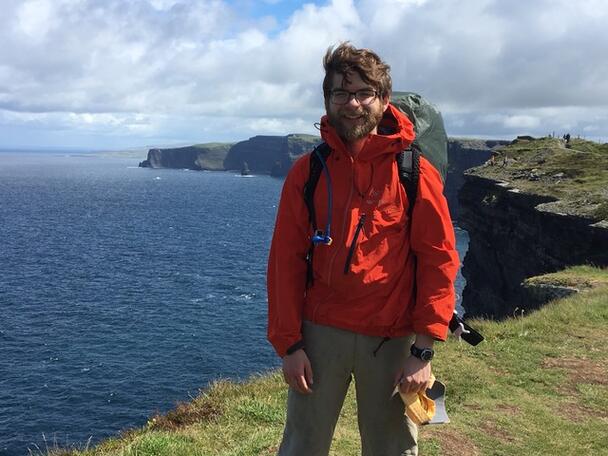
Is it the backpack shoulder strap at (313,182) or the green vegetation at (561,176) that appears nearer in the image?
the backpack shoulder strap at (313,182)

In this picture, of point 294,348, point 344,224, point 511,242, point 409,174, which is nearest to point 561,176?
point 511,242

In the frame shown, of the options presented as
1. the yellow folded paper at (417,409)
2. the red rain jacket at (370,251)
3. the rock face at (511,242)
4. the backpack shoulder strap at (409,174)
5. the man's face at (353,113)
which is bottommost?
the rock face at (511,242)

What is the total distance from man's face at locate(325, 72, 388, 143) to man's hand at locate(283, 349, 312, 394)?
1.62 metres

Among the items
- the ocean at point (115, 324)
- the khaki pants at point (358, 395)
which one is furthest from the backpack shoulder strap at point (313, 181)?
the ocean at point (115, 324)

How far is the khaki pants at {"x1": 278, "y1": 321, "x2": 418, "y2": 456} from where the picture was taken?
412 centimetres

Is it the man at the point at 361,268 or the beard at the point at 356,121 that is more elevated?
the beard at the point at 356,121

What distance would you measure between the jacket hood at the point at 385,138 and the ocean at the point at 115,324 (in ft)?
27.3

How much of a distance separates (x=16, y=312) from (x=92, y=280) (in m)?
12.4

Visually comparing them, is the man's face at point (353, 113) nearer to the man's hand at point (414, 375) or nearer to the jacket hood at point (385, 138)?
the jacket hood at point (385, 138)

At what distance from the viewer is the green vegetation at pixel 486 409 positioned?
23.1 ft

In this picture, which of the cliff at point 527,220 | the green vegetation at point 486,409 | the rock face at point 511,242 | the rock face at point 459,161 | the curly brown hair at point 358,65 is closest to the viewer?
the curly brown hair at point 358,65

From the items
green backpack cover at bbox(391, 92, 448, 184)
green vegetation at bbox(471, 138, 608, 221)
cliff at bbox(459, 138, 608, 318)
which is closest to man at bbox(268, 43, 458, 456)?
green backpack cover at bbox(391, 92, 448, 184)

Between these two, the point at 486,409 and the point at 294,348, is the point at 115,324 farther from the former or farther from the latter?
the point at 294,348

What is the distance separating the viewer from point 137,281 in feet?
200
